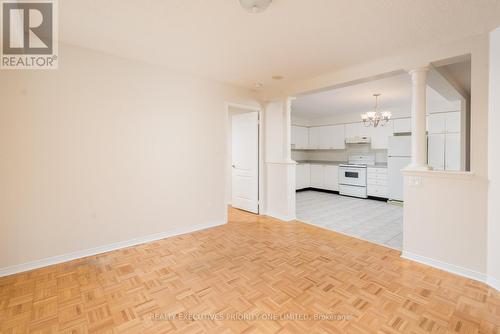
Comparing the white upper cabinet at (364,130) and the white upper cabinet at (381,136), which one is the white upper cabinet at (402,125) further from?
the white upper cabinet at (364,130)

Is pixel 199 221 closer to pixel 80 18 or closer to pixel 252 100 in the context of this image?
pixel 252 100

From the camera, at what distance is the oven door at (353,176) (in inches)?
264

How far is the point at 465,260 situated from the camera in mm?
2443

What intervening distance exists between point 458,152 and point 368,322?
5.22m

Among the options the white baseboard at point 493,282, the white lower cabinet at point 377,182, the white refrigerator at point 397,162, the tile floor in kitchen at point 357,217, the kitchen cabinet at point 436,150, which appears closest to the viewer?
the white baseboard at point 493,282

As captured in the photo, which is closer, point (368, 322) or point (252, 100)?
point (368, 322)

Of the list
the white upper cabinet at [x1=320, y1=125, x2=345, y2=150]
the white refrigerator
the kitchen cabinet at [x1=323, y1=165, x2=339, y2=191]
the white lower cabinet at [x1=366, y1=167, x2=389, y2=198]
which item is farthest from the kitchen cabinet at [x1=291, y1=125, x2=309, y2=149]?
the white refrigerator

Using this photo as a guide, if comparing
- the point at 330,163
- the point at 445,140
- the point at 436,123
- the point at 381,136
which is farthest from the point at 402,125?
the point at 330,163

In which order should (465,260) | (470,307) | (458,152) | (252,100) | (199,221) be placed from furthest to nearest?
1. (458,152)
2. (252,100)
3. (199,221)
4. (465,260)
5. (470,307)

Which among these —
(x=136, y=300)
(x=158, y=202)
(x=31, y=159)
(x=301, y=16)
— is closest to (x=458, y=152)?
(x=301, y=16)

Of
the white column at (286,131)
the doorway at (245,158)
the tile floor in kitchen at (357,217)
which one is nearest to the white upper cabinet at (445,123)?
the tile floor in kitchen at (357,217)

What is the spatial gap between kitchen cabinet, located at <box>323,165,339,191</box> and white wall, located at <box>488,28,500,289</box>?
508 cm

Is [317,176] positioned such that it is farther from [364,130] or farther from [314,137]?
[364,130]

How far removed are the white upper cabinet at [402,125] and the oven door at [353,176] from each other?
4.41 feet
